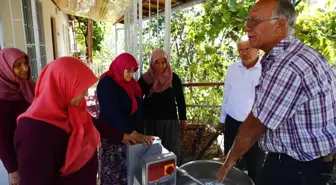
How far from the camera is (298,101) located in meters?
0.99

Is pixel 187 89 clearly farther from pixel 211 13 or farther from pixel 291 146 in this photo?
pixel 291 146

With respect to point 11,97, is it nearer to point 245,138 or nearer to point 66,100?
point 66,100

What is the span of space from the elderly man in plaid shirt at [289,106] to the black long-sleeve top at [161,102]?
1.19 metres

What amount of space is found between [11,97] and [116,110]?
0.69m

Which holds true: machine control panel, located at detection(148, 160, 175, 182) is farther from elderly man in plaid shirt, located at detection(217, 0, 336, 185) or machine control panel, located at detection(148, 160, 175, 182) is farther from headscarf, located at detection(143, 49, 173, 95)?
headscarf, located at detection(143, 49, 173, 95)

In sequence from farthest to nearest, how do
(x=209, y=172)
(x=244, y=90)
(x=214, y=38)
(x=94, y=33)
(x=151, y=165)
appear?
(x=94, y=33) → (x=214, y=38) → (x=244, y=90) → (x=209, y=172) → (x=151, y=165)

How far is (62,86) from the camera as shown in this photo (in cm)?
108

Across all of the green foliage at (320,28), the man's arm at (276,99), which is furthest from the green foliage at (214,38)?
the man's arm at (276,99)

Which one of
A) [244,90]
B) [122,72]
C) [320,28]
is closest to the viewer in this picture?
[122,72]

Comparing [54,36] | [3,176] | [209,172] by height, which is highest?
[54,36]

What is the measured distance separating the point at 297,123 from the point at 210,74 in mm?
3505

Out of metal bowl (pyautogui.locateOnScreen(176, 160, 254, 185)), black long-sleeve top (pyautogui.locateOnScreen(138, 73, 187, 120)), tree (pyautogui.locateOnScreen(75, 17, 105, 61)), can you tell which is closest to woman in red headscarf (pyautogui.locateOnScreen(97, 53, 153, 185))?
black long-sleeve top (pyautogui.locateOnScreen(138, 73, 187, 120))

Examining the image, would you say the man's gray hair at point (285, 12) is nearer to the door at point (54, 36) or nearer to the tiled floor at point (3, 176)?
the tiled floor at point (3, 176)

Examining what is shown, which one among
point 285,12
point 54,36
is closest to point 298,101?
point 285,12
